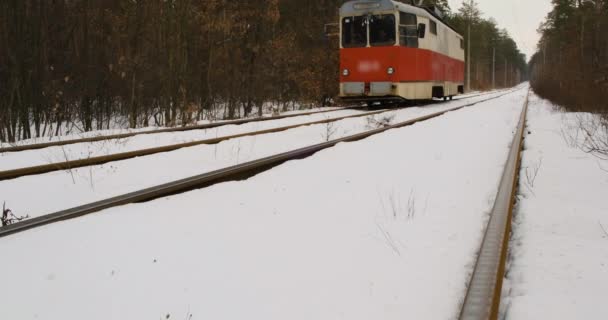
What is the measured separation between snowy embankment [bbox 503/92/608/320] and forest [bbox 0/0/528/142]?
392 inches

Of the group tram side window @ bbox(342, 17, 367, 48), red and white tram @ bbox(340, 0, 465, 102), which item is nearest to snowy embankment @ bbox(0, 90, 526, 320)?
red and white tram @ bbox(340, 0, 465, 102)

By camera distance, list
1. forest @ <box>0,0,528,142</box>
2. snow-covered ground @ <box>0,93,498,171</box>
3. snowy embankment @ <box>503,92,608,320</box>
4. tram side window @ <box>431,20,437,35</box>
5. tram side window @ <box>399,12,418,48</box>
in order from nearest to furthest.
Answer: snowy embankment @ <box>503,92,608,320</box>, snow-covered ground @ <box>0,93,498,171</box>, forest @ <box>0,0,528,142</box>, tram side window @ <box>399,12,418,48</box>, tram side window @ <box>431,20,437,35</box>

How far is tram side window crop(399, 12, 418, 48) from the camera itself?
16.5 metres

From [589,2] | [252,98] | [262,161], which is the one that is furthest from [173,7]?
[589,2]

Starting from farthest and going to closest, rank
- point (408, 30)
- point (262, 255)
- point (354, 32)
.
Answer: point (354, 32) < point (408, 30) < point (262, 255)

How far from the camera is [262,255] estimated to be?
318 centimetres

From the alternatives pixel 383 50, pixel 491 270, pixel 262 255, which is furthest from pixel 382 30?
pixel 491 270

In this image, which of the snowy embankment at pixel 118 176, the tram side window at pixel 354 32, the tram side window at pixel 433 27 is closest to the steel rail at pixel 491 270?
the snowy embankment at pixel 118 176

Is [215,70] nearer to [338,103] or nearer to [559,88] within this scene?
[338,103]

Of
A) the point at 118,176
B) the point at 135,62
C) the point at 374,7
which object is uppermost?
the point at 374,7

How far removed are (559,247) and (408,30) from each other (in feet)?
47.0

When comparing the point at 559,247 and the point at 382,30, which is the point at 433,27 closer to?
the point at 382,30

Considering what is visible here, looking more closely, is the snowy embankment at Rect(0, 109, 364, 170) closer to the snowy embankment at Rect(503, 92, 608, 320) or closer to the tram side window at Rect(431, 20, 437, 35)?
the snowy embankment at Rect(503, 92, 608, 320)

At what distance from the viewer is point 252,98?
61.0 feet
